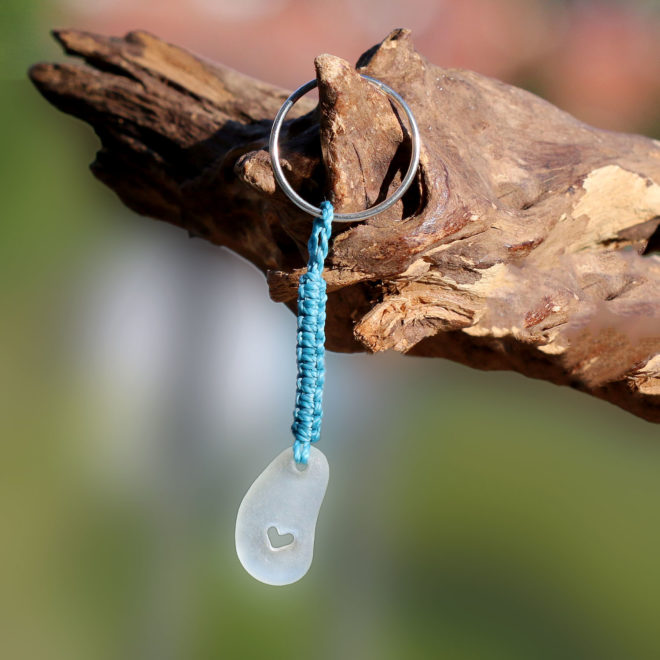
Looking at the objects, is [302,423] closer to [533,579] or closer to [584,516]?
[533,579]

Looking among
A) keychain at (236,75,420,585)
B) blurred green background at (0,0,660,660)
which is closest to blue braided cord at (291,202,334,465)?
keychain at (236,75,420,585)

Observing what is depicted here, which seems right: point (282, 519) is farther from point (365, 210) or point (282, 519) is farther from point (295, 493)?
point (365, 210)

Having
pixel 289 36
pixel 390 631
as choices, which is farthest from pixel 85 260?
pixel 390 631

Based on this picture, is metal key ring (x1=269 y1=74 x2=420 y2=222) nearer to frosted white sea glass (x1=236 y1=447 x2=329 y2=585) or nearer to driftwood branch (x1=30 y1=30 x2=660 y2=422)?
driftwood branch (x1=30 y1=30 x2=660 y2=422)

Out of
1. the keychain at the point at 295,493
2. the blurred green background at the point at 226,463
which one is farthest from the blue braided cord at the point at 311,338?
the blurred green background at the point at 226,463

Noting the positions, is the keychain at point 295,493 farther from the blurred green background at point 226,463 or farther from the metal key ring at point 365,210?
the blurred green background at point 226,463

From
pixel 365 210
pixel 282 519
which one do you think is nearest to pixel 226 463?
pixel 282 519

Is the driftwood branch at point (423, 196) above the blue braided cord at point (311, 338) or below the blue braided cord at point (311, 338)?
above
